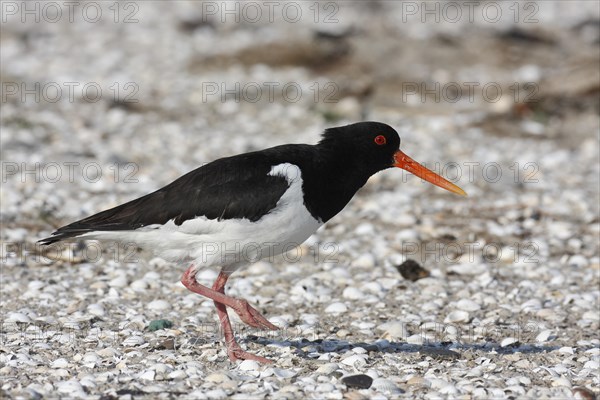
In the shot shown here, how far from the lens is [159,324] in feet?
22.5

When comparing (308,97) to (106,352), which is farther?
(308,97)

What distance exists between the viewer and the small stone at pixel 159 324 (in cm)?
683

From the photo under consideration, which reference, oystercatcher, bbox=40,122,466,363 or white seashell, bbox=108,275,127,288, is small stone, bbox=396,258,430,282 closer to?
oystercatcher, bbox=40,122,466,363

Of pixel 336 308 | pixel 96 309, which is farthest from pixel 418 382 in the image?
pixel 96 309

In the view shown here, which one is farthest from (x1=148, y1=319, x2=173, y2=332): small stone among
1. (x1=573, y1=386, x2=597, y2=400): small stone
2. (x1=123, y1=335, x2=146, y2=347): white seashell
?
(x1=573, y1=386, x2=597, y2=400): small stone

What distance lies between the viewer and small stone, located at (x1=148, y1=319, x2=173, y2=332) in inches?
269

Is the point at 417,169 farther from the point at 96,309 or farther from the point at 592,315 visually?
the point at 96,309

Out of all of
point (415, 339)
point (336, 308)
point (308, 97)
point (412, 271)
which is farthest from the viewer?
point (308, 97)

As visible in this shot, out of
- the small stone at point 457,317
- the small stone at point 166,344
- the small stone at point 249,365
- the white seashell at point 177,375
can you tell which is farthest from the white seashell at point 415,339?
the white seashell at point 177,375

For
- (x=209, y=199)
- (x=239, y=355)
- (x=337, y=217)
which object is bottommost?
(x=239, y=355)

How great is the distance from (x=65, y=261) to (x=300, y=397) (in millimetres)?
3695

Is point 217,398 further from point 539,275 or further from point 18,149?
point 18,149

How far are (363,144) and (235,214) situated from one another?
1.29 meters

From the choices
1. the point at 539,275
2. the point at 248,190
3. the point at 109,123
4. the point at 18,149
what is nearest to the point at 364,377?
the point at 248,190
